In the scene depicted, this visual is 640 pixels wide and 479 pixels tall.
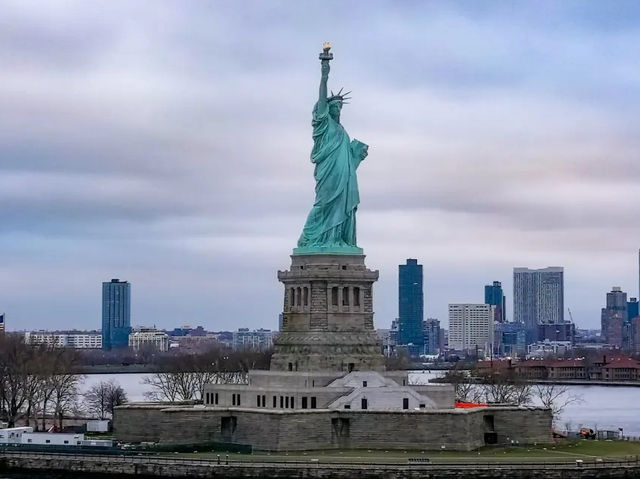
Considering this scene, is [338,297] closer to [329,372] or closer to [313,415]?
[329,372]

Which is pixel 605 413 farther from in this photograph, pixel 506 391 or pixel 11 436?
pixel 11 436

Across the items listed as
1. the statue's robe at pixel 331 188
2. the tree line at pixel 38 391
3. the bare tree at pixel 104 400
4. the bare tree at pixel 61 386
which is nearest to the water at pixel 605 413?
the statue's robe at pixel 331 188

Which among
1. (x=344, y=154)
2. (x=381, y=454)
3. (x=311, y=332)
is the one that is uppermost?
(x=344, y=154)

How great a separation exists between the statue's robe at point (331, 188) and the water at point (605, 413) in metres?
27.2

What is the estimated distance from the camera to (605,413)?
138625 mm

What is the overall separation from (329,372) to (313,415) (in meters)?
6.32

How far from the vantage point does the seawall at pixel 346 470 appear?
69.7m

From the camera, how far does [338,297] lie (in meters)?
85.2

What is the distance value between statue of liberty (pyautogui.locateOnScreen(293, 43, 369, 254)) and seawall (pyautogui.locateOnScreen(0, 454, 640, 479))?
1747 centimetres

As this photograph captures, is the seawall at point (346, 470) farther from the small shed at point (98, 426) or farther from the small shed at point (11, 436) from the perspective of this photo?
the small shed at point (98, 426)

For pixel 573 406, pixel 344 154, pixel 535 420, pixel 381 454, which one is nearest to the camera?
pixel 381 454

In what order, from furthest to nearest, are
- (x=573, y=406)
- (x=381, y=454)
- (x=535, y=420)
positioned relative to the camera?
(x=573, y=406) < (x=535, y=420) < (x=381, y=454)

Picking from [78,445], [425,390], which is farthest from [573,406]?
[78,445]

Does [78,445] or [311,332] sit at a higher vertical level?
[311,332]
